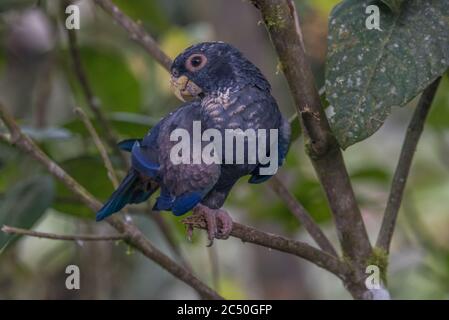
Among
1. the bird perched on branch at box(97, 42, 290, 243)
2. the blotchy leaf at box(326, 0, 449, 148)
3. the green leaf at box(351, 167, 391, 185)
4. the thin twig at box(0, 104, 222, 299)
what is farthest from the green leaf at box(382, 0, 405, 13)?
the green leaf at box(351, 167, 391, 185)

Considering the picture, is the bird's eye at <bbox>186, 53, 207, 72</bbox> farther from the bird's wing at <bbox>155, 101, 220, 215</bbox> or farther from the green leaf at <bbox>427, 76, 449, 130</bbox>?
the green leaf at <bbox>427, 76, 449, 130</bbox>

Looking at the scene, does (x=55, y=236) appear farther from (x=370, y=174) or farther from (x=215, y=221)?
(x=370, y=174)

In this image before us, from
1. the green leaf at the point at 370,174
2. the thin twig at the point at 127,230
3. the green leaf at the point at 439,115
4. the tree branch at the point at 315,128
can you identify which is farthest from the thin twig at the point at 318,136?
the green leaf at the point at 439,115

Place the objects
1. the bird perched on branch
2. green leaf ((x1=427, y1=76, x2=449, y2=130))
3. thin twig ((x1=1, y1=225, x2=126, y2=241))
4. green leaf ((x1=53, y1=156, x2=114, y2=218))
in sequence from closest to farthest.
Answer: the bird perched on branch → thin twig ((x1=1, y1=225, x2=126, y2=241)) → green leaf ((x1=53, y1=156, x2=114, y2=218)) → green leaf ((x1=427, y1=76, x2=449, y2=130))

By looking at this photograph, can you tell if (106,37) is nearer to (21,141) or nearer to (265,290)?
(265,290)

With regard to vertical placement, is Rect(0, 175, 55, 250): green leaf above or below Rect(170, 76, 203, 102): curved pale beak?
above

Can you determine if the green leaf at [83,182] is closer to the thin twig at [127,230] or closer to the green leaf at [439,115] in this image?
the thin twig at [127,230]

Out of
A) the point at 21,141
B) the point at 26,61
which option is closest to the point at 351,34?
the point at 21,141

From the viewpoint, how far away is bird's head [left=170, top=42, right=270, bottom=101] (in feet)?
3.18

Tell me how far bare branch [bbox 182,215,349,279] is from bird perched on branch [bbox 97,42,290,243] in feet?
0.05

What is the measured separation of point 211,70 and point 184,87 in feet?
0.14

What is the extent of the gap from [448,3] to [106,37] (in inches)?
78.2

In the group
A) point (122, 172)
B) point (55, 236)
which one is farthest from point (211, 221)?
point (122, 172)

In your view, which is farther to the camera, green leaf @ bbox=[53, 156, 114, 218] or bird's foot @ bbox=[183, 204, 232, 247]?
green leaf @ bbox=[53, 156, 114, 218]
